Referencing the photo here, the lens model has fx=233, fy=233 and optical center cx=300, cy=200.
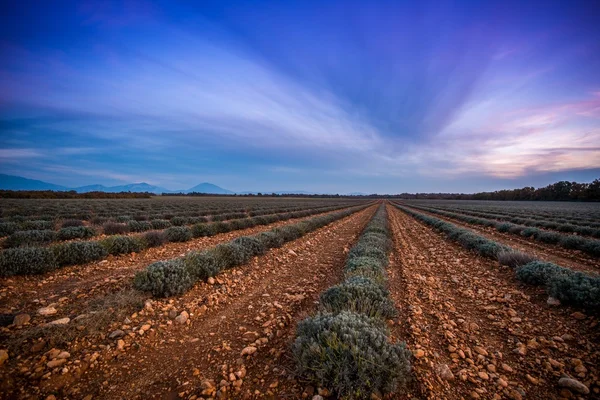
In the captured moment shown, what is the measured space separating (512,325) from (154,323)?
279 inches

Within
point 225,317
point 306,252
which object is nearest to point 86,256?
point 225,317

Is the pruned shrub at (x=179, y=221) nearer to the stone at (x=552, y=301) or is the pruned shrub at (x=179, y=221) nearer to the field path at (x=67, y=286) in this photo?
the field path at (x=67, y=286)

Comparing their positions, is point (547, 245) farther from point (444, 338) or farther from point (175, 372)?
point (175, 372)

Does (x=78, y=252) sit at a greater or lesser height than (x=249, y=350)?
greater

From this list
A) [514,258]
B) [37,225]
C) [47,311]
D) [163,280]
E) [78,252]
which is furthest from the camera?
[37,225]

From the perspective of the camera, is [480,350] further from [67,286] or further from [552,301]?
[67,286]

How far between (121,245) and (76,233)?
188 inches

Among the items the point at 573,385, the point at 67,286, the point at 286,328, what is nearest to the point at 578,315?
the point at 573,385

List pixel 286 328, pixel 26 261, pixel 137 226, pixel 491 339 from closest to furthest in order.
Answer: pixel 491 339
pixel 286 328
pixel 26 261
pixel 137 226

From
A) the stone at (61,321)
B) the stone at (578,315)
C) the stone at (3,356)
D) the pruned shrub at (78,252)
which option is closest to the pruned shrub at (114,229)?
the pruned shrub at (78,252)

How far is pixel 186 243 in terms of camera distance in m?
12.0

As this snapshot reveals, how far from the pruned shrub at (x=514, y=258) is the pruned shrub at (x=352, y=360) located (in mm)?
7452

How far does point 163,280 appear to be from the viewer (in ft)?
18.5

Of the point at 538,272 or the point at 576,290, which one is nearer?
the point at 576,290
